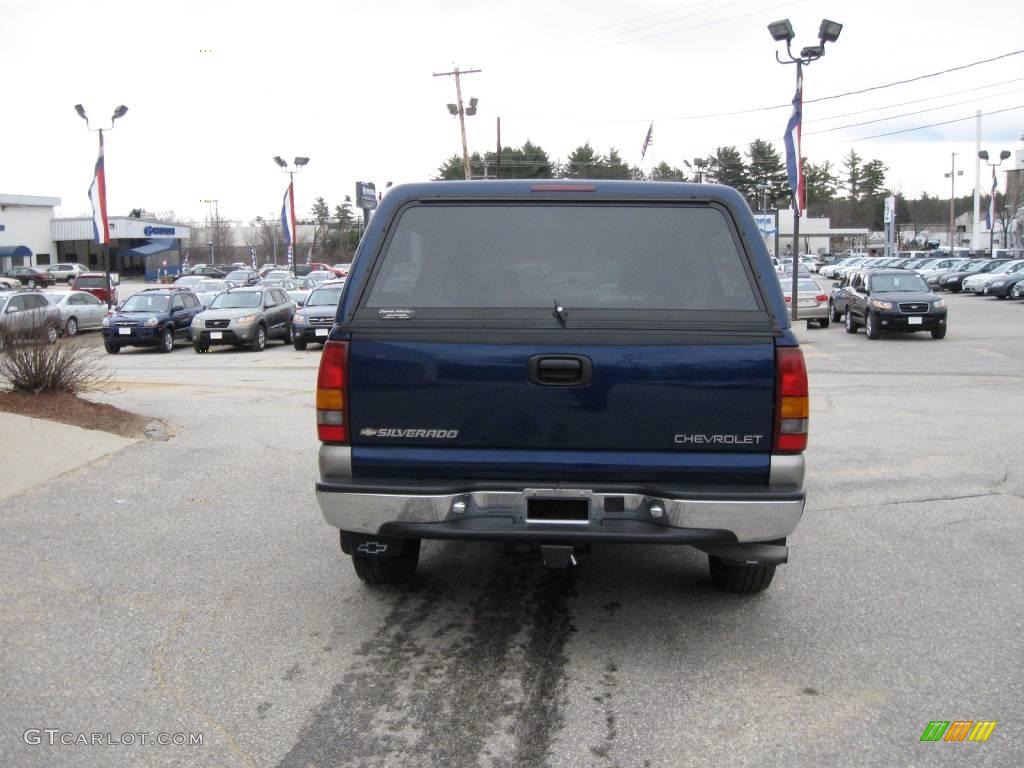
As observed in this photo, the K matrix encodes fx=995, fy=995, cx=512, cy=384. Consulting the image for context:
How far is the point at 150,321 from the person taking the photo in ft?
85.7

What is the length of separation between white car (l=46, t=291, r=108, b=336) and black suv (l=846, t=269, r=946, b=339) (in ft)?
75.2

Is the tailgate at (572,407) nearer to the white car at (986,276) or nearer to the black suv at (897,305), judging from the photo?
the black suv at (897,305)

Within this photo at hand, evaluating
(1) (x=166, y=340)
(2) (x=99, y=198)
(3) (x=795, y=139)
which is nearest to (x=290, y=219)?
(2) (x=99, y=198)

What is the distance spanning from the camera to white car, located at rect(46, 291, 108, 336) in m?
30.8

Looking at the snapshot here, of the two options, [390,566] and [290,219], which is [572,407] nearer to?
[390,566]

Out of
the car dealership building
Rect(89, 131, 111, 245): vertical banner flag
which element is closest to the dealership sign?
Rect(89, 131, 111, 245): vertical banner flag

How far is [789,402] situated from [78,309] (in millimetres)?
31545

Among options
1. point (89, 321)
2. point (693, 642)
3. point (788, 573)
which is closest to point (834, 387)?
point (788, 573)

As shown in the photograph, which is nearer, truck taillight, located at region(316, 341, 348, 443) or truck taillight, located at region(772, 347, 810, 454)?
truck taillight, located at region(772, 347, 810, 454)

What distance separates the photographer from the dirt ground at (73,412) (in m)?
10.6

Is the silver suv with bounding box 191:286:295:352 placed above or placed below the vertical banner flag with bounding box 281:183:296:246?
below

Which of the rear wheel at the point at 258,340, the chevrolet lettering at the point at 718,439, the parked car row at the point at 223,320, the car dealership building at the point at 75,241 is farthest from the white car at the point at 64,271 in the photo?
the chevrolet lettering at the point at 718,439

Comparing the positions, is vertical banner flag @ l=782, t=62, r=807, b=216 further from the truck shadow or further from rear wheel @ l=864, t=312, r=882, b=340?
the truck shadow

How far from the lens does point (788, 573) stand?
6016 mm
